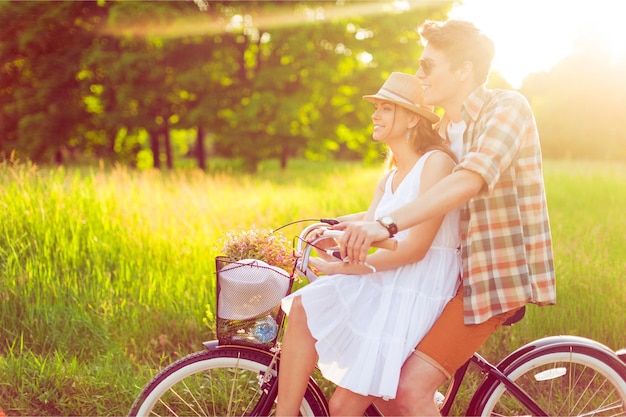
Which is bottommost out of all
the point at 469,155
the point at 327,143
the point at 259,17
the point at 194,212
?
the point at 327,143

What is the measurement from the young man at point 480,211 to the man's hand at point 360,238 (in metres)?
0.10

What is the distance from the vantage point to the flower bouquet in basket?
7.78 ft

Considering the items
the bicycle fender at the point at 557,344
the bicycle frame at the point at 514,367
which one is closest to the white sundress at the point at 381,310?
the bicycle frame at the point at 514,367

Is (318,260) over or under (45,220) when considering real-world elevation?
over

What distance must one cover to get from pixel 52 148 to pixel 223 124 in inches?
231

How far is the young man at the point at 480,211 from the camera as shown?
7.24 ft

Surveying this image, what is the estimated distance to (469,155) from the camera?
7.28 feet

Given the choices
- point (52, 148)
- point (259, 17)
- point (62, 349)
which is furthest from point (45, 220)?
point (52, 148)

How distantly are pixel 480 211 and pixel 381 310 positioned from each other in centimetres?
53

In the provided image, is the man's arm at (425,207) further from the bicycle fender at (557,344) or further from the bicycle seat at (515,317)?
the bicycle fender at (557,344)

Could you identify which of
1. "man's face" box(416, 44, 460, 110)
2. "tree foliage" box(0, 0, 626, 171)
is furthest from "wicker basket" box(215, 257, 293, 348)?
"tree foliage" box(0, 0, 626, 171)

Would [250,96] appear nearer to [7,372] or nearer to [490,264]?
[7,372]

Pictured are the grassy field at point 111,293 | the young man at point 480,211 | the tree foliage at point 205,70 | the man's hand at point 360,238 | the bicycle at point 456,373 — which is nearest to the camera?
the man's hand at point 360,238

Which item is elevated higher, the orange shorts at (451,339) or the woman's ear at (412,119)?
the woman's ear at (412,119)
